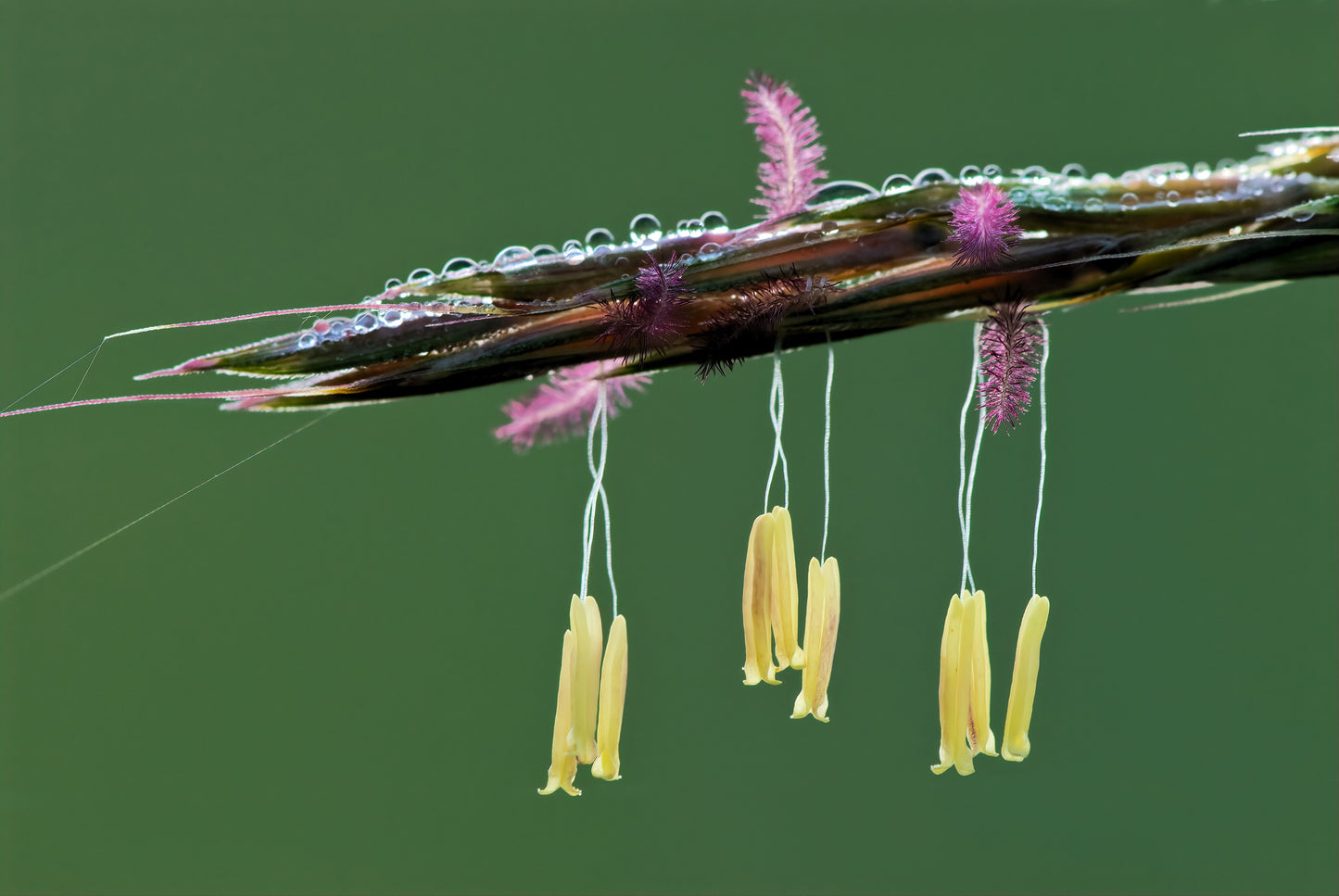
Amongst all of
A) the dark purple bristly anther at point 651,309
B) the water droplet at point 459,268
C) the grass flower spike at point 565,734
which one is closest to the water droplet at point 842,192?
the dark purple bristly anther at point 651,309

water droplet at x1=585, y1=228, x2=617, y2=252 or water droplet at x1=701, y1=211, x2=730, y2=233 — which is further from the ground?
water droplet at x1=701, y1=211, x2=730, y2=233

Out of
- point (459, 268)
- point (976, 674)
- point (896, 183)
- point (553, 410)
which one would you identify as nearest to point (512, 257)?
point (459, 268)

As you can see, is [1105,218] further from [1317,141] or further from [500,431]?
[500,431]

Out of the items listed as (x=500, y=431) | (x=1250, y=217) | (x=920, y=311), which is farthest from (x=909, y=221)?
(x=500, y=431)

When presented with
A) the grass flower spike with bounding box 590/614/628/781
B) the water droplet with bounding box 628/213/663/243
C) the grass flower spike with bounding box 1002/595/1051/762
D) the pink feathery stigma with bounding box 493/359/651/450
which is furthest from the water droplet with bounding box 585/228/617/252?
the grass flower spike with bounding box 1002/595/1051/762

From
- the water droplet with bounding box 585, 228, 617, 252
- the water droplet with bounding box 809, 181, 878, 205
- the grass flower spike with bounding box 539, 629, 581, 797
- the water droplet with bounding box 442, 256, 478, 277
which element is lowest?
the grass flower spike with bounding box 539, 629, 581, 797

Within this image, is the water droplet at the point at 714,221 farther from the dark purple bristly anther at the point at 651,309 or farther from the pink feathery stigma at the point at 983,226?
the pink feathery stigma at the point at 983,226

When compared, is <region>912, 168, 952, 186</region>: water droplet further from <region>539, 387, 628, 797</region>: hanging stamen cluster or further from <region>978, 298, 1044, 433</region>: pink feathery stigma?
<region>539, 387, 628, 797</region>: hanging stamen cluster
